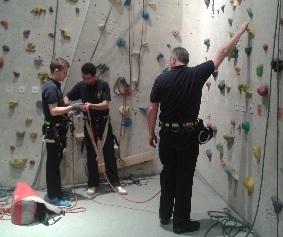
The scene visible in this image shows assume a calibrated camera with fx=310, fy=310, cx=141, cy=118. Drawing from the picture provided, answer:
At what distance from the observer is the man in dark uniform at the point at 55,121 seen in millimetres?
2656

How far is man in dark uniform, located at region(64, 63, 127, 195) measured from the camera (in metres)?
3.01

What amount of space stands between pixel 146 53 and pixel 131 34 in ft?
0.89

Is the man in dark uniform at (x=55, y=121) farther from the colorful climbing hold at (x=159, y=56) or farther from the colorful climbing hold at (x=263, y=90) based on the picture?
the colorful climbing hold at (x=263, y=90)

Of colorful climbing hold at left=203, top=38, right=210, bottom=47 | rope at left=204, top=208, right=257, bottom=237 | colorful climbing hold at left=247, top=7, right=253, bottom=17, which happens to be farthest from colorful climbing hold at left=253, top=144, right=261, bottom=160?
colorful climbing hold at left=203, top=38, right=210, bottom=47

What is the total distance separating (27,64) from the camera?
10.5 feet

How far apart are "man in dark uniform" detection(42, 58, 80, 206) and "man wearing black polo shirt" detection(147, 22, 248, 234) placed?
2.87 ft

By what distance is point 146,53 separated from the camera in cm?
357

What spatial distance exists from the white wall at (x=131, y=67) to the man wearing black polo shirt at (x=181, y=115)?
403 millimetres

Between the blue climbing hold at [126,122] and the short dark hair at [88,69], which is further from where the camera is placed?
the blue climbing hold at [126,122]

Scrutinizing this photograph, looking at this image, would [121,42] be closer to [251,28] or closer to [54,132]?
[54,132]

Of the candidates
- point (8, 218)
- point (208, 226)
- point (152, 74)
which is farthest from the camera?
Answer: point (152, 74)

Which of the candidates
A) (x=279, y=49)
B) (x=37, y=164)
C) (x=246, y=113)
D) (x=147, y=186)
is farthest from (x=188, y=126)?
(x=37, y=164)

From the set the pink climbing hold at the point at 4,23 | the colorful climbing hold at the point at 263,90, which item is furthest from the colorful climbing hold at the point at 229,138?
the pink climbing hold at the point at 4,23

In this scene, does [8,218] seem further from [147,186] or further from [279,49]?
[279,49]
